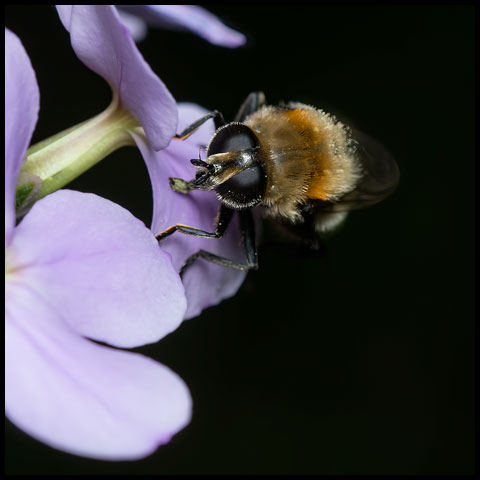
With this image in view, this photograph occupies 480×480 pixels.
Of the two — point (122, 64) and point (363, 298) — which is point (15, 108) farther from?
point (363, 298)

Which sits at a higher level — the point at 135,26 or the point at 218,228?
the point at 135,26

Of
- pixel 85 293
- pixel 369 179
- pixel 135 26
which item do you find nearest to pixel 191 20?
pixel 135 26

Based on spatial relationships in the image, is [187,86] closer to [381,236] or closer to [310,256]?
[381,236]

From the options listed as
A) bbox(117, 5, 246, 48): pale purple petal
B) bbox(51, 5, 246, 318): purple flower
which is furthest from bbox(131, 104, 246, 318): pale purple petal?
bbox(117, 5, 246, 48): pale purple petal

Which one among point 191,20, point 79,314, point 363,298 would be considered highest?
point 191,20

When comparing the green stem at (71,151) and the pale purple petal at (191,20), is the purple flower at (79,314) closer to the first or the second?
the green stem at (71,151)

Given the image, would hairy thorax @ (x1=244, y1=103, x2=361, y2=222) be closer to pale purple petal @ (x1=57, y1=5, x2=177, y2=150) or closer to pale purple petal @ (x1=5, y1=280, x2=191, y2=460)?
pale purple petal @ (x1=57, y1=5, x2=177, y2=150)

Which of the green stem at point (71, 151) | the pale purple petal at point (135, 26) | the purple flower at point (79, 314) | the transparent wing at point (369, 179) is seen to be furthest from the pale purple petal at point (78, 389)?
the pale purple petal at point (135, 26)
